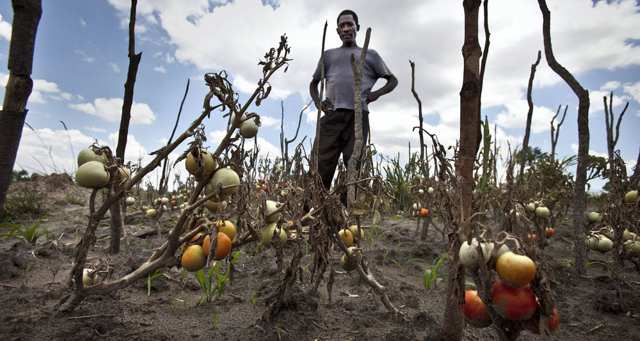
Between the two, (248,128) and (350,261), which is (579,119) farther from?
(248,128)

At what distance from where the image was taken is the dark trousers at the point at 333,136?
159 inches

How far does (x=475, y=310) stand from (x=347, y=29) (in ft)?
12.6

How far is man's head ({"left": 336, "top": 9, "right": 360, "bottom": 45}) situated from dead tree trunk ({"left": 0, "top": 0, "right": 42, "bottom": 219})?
3567mm

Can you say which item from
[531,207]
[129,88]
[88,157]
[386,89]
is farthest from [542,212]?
[88,157]

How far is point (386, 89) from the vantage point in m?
4.20

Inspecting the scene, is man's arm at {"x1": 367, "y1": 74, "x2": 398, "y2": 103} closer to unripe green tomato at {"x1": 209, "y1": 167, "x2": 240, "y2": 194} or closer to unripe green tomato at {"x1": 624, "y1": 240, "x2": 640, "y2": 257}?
unripe green tomato at {"x1": 624, "y1": 240, "x2": 640, "y2": 257}

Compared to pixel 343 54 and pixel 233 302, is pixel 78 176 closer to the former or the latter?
pixel 233 302

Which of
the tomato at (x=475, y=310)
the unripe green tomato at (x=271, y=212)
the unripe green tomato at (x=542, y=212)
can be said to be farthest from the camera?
the unripe green tomato at (x=542, y=212)

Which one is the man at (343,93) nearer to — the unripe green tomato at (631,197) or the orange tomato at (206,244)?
the unripe green tomato at (631,197)

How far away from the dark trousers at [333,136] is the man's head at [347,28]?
90cm

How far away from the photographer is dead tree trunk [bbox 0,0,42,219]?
1079mm

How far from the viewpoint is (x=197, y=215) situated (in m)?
1.40

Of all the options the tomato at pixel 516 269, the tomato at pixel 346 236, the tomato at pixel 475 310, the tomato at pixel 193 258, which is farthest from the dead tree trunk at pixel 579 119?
the tomato at pixel 193 258

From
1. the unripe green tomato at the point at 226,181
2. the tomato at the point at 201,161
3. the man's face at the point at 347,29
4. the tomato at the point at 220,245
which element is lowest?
the tomato at the point at 220,245
